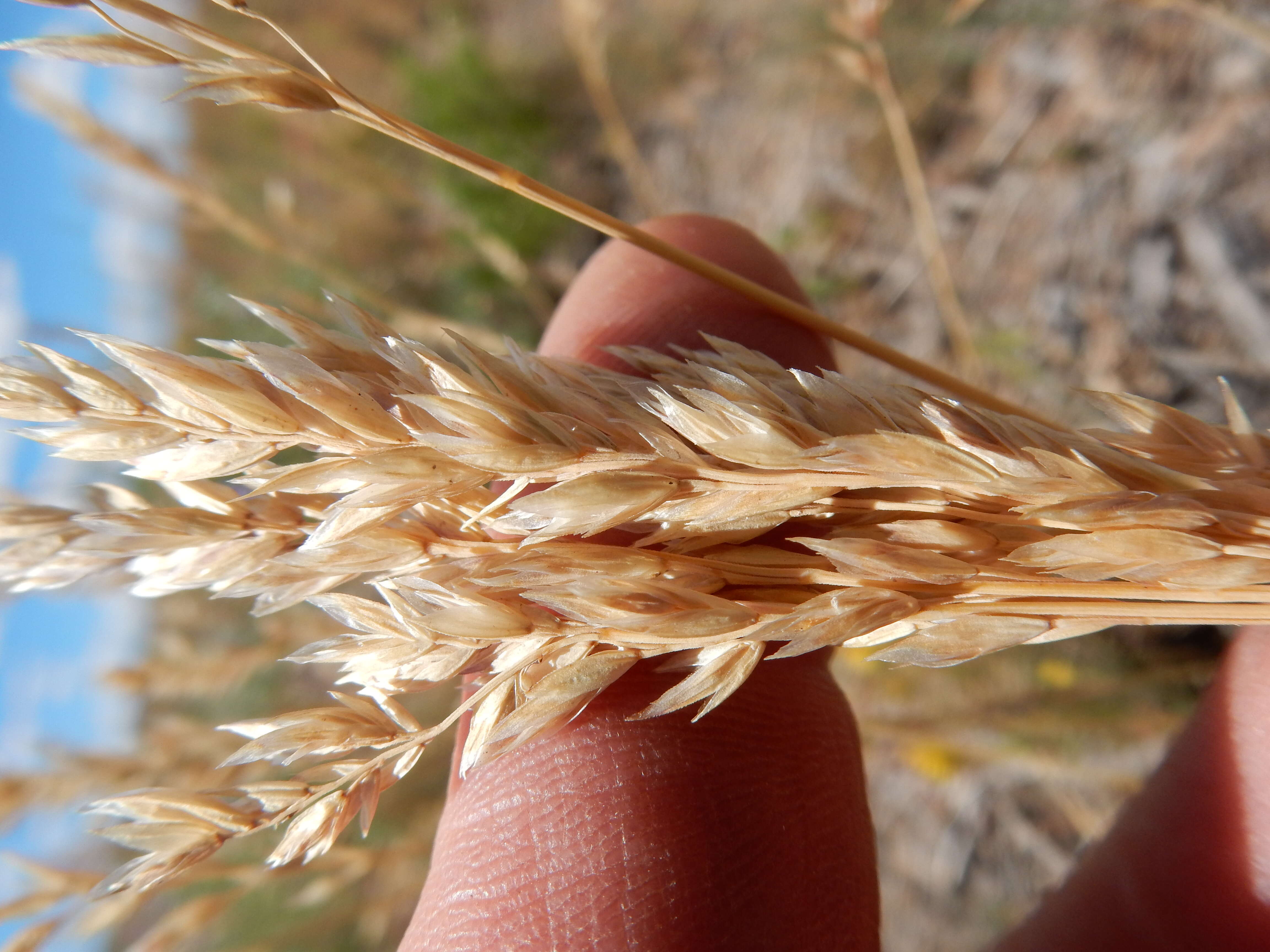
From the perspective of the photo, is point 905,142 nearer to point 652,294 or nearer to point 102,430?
point 652,294

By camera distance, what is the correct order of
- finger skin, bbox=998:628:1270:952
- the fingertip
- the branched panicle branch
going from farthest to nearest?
the fingertip, finger skin, bbox=998:628:1270:952, the branched panicle branch

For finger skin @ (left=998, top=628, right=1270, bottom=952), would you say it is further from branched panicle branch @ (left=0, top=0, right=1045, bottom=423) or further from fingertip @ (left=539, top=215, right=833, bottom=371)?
branched panicle branch @ (left=0, top=0, right=1045, bottom=423)

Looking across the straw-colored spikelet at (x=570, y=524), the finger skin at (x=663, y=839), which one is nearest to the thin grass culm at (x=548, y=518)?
the straw-colored spikelet at (x=570, y=524)

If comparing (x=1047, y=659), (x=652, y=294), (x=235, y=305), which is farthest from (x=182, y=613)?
(x=1047, y=659)

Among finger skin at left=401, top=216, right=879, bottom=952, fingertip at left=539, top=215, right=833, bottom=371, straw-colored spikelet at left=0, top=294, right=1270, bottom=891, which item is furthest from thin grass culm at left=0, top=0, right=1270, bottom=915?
fingertip at left=539, top=215, right=833, bottom=371

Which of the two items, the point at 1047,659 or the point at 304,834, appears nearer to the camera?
the point at 304,834

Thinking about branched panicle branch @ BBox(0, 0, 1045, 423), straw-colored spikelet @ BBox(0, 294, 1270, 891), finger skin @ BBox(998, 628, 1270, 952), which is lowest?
finger skin @ BBox(998, 628, 1270, 952)

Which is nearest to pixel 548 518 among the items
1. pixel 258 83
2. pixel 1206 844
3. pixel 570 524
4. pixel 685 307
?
pixel 570 524
